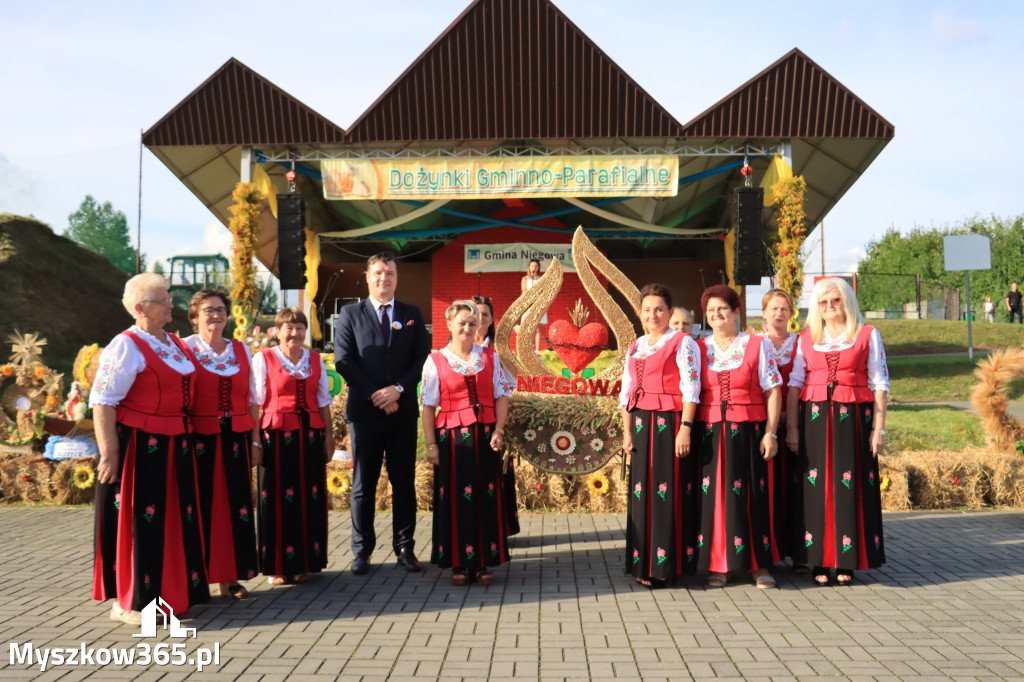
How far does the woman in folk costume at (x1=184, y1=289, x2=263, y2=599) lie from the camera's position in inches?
165

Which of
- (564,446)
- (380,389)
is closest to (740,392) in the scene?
(564,446)

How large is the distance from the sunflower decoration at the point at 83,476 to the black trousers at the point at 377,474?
11.9ft

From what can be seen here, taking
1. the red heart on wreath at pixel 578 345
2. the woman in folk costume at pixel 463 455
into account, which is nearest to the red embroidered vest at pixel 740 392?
the woman in folk costume at pixel 463 455

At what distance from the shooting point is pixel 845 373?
4.55 metres

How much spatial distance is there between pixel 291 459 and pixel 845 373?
3.20 metres

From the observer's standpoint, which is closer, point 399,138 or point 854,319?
point 854,319

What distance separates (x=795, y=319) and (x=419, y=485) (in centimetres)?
653

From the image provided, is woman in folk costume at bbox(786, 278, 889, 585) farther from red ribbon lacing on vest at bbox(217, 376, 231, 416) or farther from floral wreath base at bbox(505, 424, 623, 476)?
red ribbon lacing on vest at bbox(217, 376, 231, 416)

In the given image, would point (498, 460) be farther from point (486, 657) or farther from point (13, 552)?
point (13, 552)

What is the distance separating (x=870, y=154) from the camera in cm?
1334

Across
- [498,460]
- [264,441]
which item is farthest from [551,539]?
[264,441]

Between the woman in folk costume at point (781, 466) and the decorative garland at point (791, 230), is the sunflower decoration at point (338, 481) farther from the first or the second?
the decorative garland at point (791, 230)

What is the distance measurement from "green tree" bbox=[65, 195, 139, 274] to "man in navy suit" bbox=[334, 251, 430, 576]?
294 ft

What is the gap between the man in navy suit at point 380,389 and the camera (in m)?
4.88
